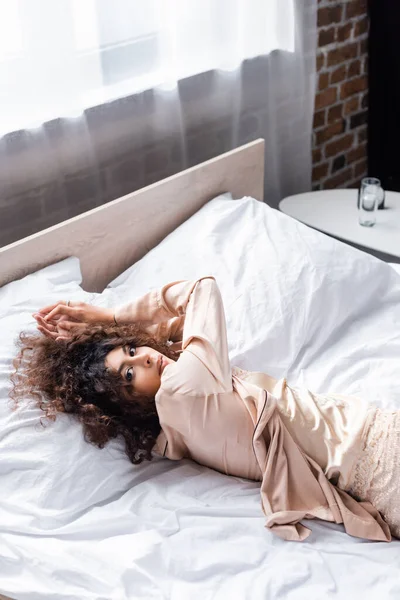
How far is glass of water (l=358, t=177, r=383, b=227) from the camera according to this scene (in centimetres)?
221

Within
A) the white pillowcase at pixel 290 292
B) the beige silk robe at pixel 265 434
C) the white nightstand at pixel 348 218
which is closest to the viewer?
the beige silk robe at pixel 265 434

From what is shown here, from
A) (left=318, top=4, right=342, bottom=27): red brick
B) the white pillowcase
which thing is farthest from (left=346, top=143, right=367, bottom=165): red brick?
the white pillowcase

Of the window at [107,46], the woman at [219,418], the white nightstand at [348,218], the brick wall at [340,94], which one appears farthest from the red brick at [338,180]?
the woman at [219,418]

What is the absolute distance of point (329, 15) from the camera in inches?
101

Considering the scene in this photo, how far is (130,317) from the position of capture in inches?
57.9

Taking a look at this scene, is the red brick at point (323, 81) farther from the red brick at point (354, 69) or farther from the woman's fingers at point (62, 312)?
the woman's fingers at point (62, 312)

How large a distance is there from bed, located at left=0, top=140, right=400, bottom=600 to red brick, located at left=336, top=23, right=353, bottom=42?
843mm

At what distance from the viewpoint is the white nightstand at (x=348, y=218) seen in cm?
212

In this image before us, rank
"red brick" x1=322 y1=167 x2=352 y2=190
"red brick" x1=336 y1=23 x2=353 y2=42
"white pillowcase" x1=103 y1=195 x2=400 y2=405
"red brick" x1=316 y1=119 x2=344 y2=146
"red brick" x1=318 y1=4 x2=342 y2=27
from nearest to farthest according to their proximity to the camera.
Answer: "white pillowcase" x1=103 y1=195 x2=400 y2=405 → "red brick" x1=318 y1=4 x2=342 y2=27 → "red brick" x1=336 y1=23 x2=353 y2=42 → "red brick" x1=316 y1=119 x2=344 y2=146 → "red brick" x1=322 y1=167 x2=352 y2=190

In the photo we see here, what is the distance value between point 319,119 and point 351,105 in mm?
242

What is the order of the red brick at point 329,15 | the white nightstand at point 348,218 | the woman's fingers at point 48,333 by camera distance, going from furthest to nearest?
the red brick at point 329,15, the white nightstand at point 348,218, the woman's fingers at point 48,333

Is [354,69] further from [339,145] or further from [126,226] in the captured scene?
[126,226]

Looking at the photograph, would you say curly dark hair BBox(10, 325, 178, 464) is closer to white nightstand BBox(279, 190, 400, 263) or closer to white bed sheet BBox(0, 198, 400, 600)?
white bed sheet BBox(0, 198, 400, 600)

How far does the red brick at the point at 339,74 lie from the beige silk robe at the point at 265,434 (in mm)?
1687
